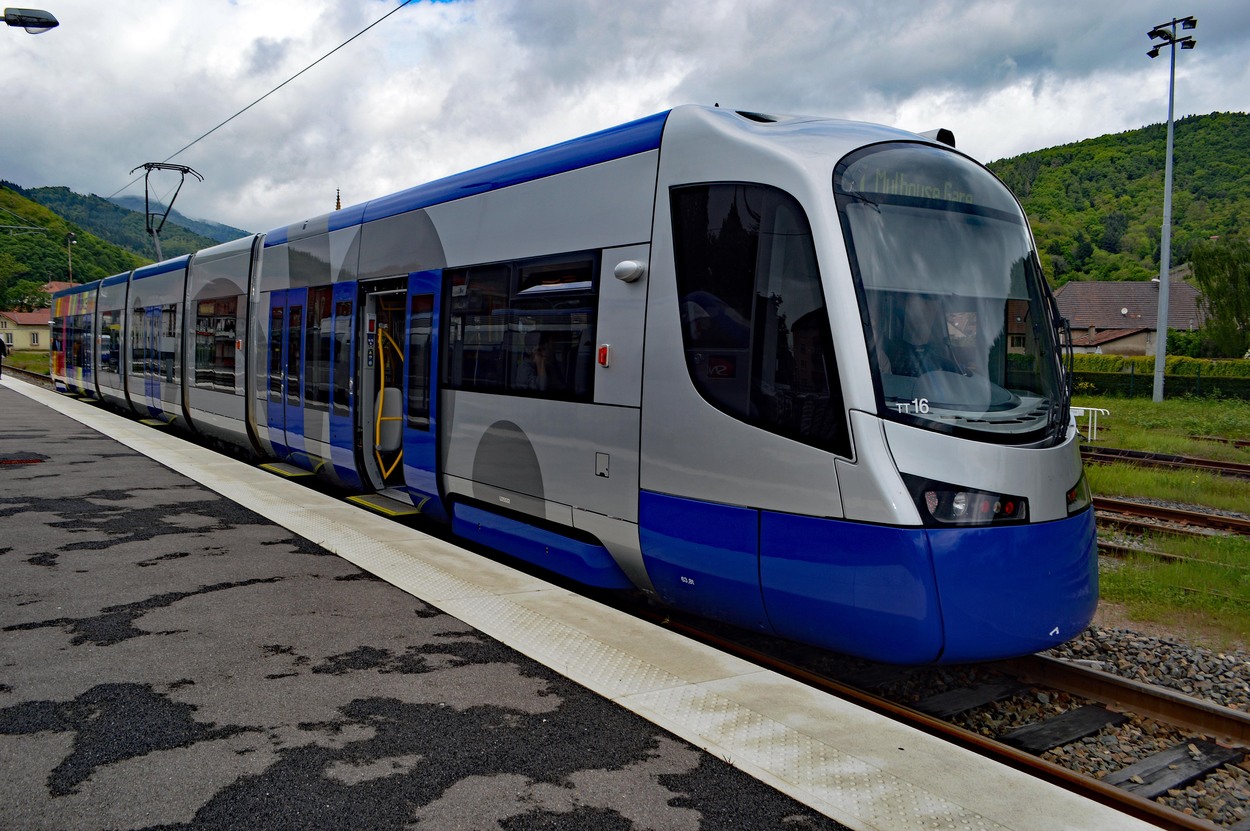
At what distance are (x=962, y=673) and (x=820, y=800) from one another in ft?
8.19

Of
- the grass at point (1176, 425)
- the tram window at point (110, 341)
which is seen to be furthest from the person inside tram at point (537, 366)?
the tram window at point (110, 341)

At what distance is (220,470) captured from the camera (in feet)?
40.5

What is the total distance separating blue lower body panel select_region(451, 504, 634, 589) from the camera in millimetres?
6602

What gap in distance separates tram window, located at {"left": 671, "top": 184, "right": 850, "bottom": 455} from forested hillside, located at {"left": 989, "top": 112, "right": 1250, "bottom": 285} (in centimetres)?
9816

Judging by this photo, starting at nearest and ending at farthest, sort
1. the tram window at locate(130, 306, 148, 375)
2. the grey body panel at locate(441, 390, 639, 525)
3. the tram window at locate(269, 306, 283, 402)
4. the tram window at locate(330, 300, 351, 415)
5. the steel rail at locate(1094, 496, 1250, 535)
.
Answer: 1. the grey body panel at locate(441, 390, 639, 525)
2. the steel rail at locate(1094, 496, 1250, 535)
3. the tram window at locate(330, 300, 351, 415)
4. the tram window at locate(269, 306, 283, 402)
5. the tram window at locate(130, 306, 148, 375)

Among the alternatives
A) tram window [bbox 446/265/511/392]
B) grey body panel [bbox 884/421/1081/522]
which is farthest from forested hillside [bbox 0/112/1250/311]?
grey body panel [bbox 884/421/1081/522]

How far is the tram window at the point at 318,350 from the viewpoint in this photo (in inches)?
438

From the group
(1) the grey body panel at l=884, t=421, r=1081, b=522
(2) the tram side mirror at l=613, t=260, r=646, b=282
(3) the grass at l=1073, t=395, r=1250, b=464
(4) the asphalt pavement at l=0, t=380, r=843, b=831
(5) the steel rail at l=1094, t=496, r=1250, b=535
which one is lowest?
(4) the asphalt pavement at l=0, t=380, r=843, b=831

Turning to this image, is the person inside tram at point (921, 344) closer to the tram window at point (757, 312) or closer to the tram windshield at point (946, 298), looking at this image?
the tram windshield at point (946, 298)

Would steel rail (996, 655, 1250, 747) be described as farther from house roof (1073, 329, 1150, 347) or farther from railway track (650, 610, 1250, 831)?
house roof (1073, 329, 1150, 347)

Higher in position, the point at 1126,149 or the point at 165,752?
the point at 1126,149

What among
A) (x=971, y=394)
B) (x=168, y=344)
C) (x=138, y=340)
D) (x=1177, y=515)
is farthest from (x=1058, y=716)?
(x=138, y=340)

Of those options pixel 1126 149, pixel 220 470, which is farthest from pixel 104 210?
pixel 220 470

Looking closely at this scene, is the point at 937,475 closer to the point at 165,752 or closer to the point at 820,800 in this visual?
the point at 820,800
